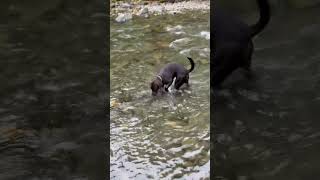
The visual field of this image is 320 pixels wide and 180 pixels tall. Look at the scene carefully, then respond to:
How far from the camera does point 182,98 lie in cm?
445

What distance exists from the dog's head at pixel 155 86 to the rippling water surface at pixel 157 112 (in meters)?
0.08

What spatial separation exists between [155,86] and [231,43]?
2.71ft

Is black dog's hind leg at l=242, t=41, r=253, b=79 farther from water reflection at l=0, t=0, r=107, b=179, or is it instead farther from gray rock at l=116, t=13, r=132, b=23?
gray rock at l=116, t=13, r=132, b=23

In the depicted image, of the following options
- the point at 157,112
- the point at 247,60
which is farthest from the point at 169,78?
the point at 247,60

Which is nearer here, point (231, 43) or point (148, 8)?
point (231, 43)

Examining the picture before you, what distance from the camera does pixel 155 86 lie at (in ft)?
14.8

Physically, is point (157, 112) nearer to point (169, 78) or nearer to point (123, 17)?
point (169, 78)

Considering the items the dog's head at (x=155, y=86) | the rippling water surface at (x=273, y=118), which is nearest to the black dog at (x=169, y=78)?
the dog's head at (x=155, y=86)

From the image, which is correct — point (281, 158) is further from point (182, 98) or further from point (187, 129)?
point (182, 98)

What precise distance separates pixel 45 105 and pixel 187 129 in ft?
3.87

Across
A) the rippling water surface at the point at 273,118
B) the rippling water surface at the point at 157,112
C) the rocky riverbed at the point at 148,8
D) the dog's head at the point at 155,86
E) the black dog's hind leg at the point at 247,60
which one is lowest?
the rocky riverbed at the point at 148,8

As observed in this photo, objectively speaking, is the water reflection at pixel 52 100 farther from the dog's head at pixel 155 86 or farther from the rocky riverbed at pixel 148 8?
the rocky riverbed at pixel 148 8

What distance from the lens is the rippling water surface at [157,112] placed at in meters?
3.19

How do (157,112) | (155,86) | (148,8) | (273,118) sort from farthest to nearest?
(148,8) → (155,86) → (157,112) → (273,118)
